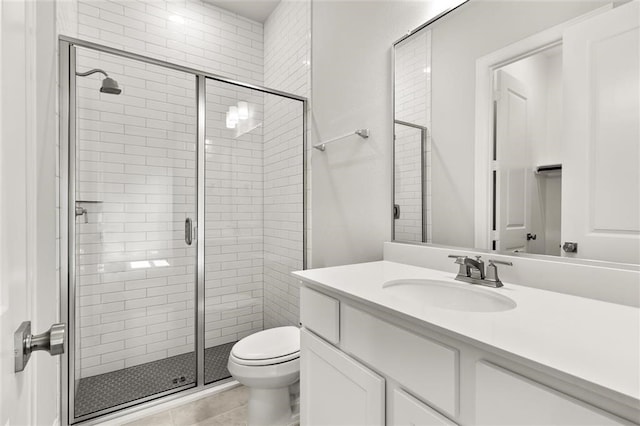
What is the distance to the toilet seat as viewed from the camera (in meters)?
1.56

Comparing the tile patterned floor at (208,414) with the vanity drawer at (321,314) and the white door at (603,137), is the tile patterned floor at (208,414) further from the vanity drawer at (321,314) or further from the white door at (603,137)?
the white door at (603,137)

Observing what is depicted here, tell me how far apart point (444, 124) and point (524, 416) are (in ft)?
3.57

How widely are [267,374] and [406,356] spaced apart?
927 mm

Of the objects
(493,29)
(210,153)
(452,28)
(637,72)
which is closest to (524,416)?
(637,72)

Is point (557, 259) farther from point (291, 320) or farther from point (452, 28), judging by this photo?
point (291, 320)

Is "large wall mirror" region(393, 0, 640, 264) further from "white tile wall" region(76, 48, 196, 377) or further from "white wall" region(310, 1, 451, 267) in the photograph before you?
"white tile wall" region(76, 48, 196, 377)

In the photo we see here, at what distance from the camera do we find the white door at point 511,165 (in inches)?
42.8

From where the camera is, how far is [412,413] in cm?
81

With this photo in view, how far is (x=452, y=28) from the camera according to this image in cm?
132

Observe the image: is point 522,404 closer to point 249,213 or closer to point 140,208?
point 249,213

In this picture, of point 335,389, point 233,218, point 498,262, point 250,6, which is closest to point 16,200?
point 335,389

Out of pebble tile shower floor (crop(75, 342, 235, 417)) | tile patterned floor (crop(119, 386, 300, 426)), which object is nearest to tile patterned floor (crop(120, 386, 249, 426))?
tile patterned floor (crop(119, 386, 300, 426))

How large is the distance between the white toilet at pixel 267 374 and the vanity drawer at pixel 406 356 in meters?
0.63

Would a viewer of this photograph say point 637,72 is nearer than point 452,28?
Yes
